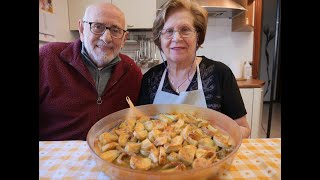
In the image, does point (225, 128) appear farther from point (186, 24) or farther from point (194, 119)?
point (186, 24)

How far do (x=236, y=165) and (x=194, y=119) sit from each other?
175 millimetres

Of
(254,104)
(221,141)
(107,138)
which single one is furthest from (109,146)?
(254,104)

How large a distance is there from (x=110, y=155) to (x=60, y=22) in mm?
2131

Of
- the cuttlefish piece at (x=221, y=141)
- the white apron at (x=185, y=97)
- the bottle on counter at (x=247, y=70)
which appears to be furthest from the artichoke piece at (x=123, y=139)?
the bottle on counter at (x=247, y=70)

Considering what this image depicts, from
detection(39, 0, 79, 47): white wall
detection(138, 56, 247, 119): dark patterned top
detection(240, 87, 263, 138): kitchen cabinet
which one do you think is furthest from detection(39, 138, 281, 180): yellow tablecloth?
detection(39, 0, 79, 47): white wall

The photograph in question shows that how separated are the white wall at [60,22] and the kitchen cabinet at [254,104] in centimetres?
183

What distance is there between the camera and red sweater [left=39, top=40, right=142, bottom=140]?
1.08m

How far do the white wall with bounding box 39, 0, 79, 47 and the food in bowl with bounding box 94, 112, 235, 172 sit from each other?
184 centimetres

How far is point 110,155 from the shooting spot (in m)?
0.49

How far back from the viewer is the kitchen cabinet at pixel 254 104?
Answer: 2053mm

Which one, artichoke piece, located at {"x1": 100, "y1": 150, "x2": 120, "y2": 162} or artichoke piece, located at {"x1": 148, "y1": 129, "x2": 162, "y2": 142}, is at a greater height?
artichoke piece, located at {"x1": 148, "y1": 129, "x2": 162, "y2": 142}

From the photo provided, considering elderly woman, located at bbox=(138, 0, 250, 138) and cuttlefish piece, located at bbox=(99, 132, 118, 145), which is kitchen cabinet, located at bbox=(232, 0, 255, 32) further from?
cuttlefish piece, located at bbox=(99, 132, 118, 145)

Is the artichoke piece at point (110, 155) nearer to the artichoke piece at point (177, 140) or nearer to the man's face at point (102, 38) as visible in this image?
the artichoke piece at point (177, 140)
